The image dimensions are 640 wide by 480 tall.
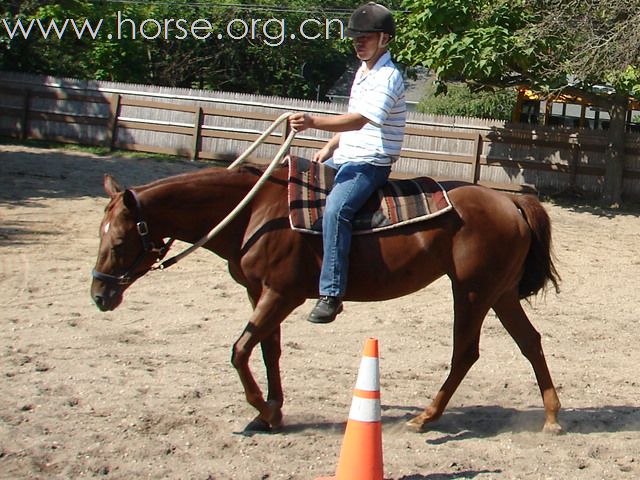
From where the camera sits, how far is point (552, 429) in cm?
595

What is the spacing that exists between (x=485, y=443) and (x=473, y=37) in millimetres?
12142

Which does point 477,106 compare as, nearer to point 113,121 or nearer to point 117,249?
point 113,121

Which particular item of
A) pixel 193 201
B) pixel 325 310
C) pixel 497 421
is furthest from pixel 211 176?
pixel 497 421

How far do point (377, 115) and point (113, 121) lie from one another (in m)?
18.0

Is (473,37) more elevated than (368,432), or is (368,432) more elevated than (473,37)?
(473,37)

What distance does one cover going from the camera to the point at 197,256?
11.8m

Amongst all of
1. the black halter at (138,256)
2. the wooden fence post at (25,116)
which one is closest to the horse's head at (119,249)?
the black halter at (138,256)

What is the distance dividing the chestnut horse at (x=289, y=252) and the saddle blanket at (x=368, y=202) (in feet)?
0.21

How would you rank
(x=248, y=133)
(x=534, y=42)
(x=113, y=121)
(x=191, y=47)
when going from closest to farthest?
(x=534, y=42) → (x=248, y=133) → (x=113, y=121) → (x=191, y=47)

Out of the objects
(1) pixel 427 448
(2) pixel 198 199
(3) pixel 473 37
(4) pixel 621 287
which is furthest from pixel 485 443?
(3) pixel 473 37

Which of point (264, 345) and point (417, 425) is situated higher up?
point (264, 345)

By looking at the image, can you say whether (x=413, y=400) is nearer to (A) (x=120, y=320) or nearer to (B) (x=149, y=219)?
(B) (x=149, y=219)

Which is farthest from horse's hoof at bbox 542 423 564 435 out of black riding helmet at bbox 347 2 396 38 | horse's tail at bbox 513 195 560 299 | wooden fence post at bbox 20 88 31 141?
wooden fence post at bbox 20 88 31 141

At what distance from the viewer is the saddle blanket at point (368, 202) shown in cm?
564
